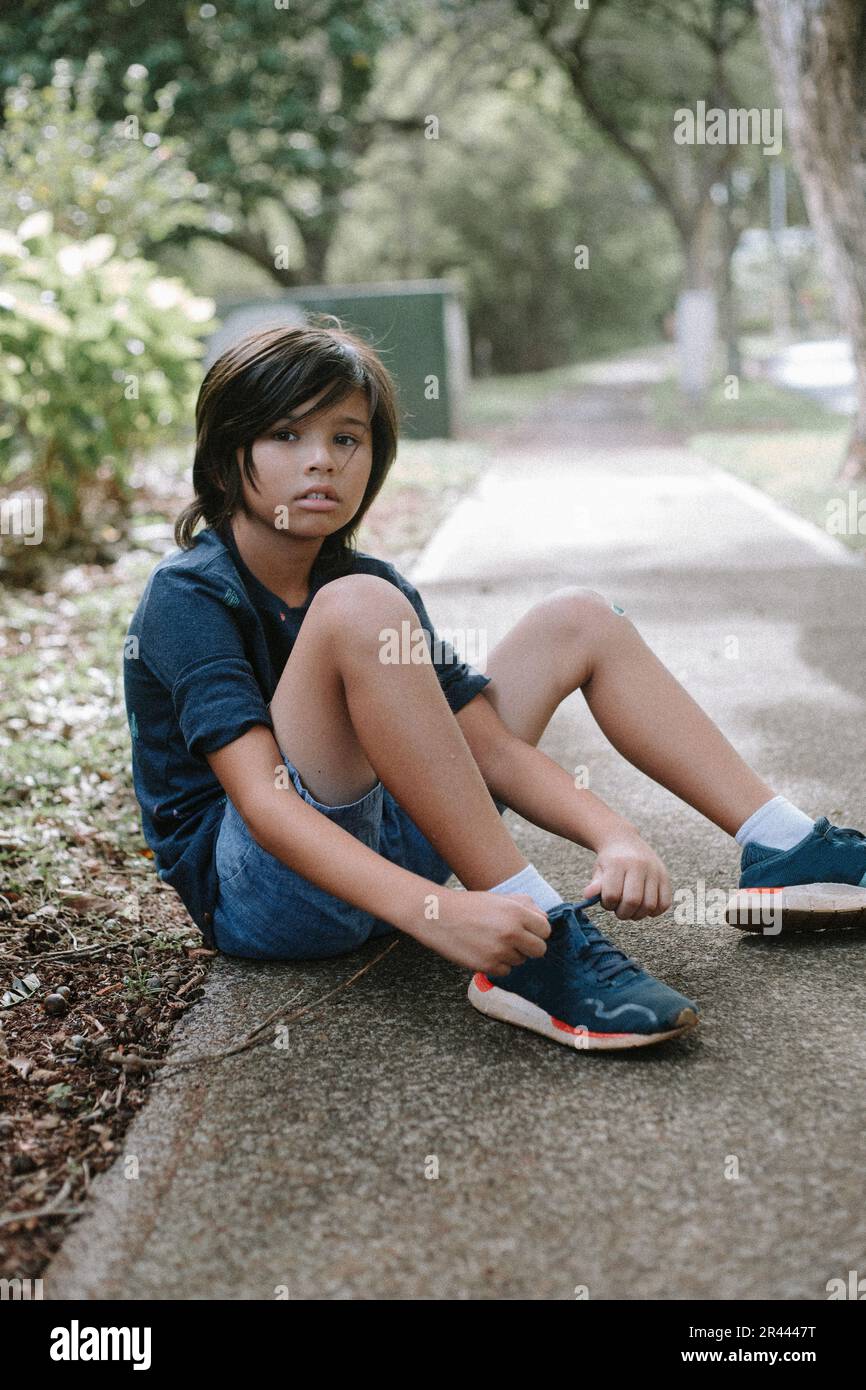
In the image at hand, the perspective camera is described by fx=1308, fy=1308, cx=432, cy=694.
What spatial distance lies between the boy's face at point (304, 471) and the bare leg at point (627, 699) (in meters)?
0.42

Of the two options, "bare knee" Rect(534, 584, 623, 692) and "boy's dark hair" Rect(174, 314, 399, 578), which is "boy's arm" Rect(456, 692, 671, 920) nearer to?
"bare knee" Rect(534, 584, 623, 692)

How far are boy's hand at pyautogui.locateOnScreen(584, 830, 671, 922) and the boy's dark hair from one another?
73 cm

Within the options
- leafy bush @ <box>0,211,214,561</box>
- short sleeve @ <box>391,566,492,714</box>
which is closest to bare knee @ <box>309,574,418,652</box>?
short sleeve @ <box>391,566,492,714</box>

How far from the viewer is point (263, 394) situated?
84.7 inches

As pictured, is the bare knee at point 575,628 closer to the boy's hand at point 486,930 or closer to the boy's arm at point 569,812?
the boy's arm at point 569,812

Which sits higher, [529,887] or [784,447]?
[784,447]

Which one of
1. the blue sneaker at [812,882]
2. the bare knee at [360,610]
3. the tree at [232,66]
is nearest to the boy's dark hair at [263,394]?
the bare knee at [360,610]

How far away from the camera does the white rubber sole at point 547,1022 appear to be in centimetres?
190

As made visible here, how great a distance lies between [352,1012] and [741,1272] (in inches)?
32.6

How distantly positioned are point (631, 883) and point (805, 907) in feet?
1.33

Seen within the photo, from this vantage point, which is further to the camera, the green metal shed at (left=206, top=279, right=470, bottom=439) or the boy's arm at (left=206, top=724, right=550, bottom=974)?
the green metal shed at (left=206, top=279, right=470, bottom=439)

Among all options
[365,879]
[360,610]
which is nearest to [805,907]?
[365,879]

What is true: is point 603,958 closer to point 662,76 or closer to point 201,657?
point 201,657

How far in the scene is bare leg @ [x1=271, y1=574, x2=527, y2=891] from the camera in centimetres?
192
